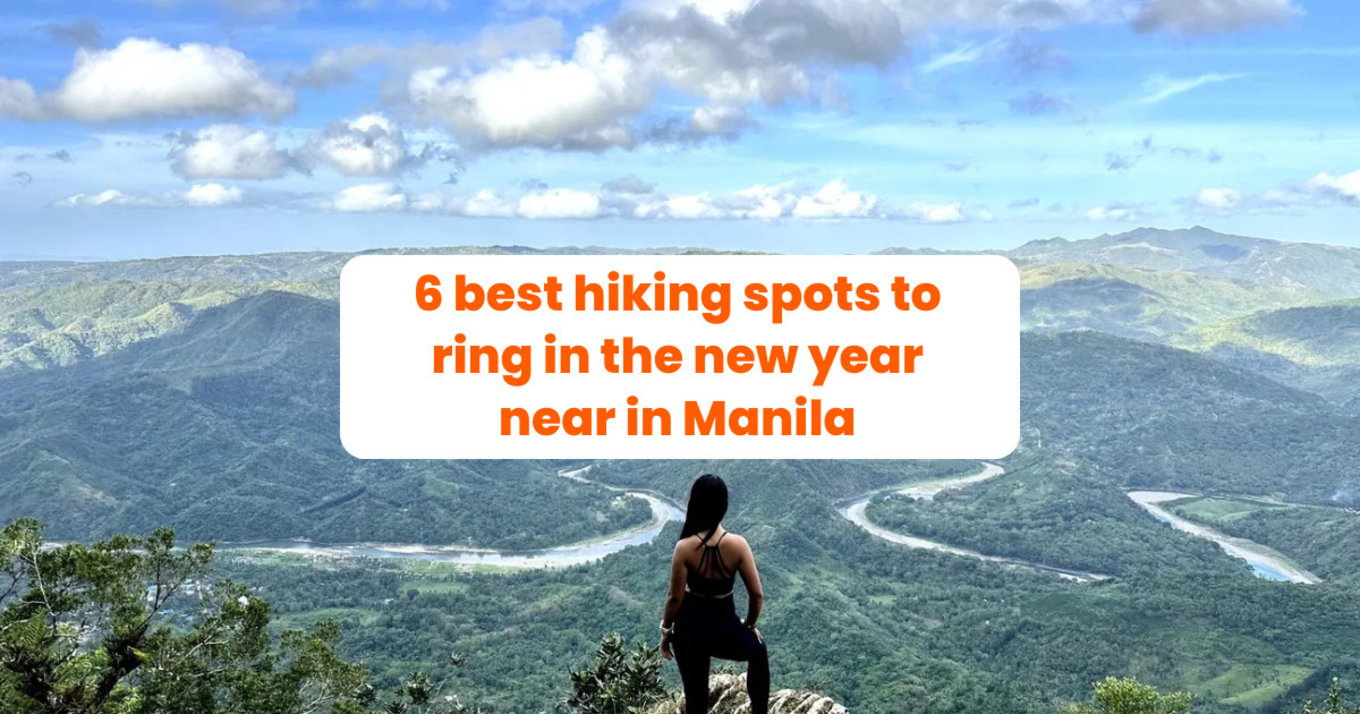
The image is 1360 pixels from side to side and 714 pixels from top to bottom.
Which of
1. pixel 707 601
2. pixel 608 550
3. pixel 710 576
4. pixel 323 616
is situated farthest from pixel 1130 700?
pixel 608 550

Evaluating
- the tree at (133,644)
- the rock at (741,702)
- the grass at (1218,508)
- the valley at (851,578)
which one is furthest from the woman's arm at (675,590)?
the grass at (1218,508)

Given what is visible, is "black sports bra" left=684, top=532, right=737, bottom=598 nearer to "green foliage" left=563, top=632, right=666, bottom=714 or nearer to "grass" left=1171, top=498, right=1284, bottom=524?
"green foliage" left=563, top=632, right=666, bottom=714

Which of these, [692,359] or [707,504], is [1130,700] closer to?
[692,359]

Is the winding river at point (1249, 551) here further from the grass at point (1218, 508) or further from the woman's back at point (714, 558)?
the woman's back at point (714, 558)

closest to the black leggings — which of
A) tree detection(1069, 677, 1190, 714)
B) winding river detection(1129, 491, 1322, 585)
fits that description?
tree detection(1069, 677, 1190, 714)

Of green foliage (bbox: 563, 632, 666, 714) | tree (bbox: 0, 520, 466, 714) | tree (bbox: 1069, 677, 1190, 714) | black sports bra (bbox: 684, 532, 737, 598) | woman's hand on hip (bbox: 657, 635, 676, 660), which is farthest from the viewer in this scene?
tree (bbox: 1069, 677, 1190, 714)

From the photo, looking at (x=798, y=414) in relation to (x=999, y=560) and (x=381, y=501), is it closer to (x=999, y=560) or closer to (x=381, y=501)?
(x=999, y=560)

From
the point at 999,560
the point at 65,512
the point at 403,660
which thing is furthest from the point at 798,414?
the point at 65,512

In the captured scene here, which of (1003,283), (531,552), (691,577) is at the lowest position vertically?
(531,552)
